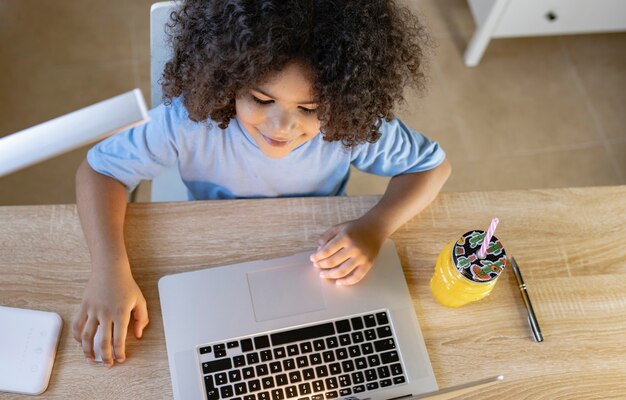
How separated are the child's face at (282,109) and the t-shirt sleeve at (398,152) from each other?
135 millimetres

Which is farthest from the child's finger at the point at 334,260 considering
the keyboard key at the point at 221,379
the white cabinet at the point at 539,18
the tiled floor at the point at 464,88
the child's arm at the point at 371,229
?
the white cabinet at the point at 539,18

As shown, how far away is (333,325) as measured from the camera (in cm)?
84

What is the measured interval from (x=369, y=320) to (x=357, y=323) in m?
0.02

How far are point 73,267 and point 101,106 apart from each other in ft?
1.72

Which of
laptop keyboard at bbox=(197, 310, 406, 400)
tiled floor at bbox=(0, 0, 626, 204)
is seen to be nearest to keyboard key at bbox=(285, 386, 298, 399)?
laptop keyboard at bbox=(197, 310, 406, 400)

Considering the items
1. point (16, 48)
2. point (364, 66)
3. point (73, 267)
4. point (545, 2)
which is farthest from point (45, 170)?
point (545, 2)

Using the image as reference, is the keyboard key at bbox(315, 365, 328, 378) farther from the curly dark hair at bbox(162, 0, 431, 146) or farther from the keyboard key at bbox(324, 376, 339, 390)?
the curly dark hair at bbox(162, 0, 431, 146)

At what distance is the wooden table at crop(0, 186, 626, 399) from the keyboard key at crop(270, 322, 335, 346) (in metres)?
0.13

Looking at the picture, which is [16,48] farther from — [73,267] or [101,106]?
[101,106]

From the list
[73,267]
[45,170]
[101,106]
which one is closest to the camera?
[101,106]

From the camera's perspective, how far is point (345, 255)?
2.86ft

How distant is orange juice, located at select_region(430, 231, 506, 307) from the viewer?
0.79 meters

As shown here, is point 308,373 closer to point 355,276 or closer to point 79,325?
point 355,276

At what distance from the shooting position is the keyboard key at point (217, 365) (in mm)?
787
